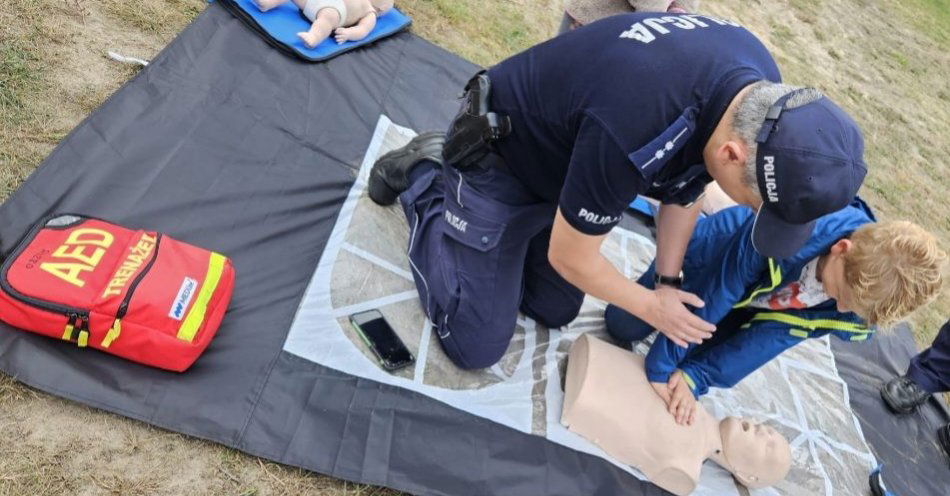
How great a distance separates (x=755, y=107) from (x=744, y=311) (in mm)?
1332

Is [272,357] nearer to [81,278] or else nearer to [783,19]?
[81,278]

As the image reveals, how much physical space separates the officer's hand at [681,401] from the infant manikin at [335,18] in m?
2.39

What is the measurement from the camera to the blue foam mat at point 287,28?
3.41 meters

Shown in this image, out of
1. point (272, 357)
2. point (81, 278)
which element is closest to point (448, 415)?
point (272, 357)

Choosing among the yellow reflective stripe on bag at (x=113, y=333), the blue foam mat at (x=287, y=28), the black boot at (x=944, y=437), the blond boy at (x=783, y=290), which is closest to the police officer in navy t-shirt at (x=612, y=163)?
the blond boy at (x=783, y=290)

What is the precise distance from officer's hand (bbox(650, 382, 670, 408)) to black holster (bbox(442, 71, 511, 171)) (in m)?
1.09

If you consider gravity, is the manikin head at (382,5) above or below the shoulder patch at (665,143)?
below

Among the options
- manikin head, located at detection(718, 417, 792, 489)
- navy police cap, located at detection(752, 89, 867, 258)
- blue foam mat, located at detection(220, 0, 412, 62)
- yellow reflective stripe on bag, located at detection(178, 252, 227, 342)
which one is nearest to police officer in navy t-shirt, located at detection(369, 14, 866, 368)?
navy police cap, located at detection(752, 89, 867, 258)

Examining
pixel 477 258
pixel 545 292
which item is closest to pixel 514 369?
pixel 545 292

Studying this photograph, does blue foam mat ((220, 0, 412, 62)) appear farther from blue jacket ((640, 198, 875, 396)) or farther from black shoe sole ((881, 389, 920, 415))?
black shoe sole ((881, 389, 920, 415))

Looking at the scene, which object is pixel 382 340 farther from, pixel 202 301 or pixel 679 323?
pixel 679 323

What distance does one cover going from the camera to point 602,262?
2043mm

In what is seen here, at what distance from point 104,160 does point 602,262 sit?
1.90 m

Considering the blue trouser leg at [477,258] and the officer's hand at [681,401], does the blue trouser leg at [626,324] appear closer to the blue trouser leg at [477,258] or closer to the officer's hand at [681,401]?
the officer's hand at [681,401]
